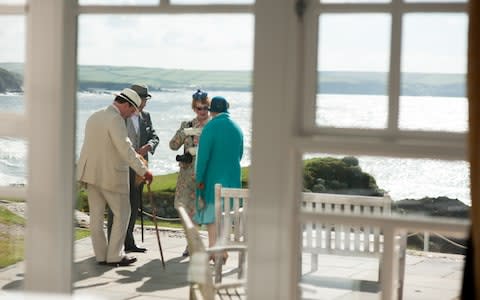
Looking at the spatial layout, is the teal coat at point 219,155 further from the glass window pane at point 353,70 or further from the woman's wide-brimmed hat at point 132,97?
the glass window pane at point 353,70

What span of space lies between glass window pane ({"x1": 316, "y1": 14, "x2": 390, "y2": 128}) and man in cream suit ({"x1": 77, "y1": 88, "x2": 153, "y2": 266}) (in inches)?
98.2

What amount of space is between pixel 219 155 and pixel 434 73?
3218mm

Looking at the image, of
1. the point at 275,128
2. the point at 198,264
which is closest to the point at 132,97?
the point at 198,264

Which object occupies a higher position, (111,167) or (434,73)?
(434,73)

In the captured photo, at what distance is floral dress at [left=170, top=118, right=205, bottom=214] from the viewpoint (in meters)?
6.74

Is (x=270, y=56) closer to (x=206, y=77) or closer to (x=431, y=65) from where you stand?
(x=431, y=65)

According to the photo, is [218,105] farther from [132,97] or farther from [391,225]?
[391,225]

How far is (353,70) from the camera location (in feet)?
11.6

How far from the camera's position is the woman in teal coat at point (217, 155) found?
6.48 m

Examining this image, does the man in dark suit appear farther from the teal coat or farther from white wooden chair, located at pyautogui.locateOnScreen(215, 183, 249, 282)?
white wooden chair, located at pyautogui.locateOnScreen(215, 183, 249, 282)

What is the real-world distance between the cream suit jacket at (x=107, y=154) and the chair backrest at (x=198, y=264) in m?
1.31

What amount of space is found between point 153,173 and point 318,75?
3.34 metres

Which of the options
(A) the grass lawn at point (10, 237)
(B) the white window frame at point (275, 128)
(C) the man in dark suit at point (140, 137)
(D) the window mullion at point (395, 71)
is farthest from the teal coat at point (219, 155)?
(D) the window mullion at point (395, 71)

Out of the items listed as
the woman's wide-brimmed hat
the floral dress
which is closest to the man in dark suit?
the woman's wide-brimmed hat
